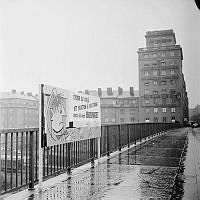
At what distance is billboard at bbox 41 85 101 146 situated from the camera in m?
4.49

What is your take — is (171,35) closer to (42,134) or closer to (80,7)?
(80,7)

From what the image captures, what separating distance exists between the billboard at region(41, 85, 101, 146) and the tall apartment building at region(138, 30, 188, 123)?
5505 centimetres

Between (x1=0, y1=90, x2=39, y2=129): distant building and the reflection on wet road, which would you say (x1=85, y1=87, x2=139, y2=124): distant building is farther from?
the reflection on wet road

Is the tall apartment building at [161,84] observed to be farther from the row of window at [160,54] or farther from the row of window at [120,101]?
the row of window at [120,101]

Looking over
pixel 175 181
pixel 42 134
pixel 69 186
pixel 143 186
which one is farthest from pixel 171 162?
pixel 42 134

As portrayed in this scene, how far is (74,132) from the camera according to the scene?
556 cm

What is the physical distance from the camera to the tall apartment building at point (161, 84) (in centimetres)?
6028

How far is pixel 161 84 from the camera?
6316 cm

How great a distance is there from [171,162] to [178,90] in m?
Result: 57.0

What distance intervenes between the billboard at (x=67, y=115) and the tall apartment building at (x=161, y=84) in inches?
2167

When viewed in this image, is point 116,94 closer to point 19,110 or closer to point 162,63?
point 162,63

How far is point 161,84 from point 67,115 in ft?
197

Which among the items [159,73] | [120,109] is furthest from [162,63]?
[120,109]

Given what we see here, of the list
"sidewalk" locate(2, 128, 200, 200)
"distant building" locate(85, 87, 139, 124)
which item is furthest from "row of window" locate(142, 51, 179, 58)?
"sidewalk" locate(2, 128, 200, 200)
